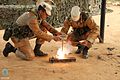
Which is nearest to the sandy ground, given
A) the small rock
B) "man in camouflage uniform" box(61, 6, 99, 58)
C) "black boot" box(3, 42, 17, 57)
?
the small rock

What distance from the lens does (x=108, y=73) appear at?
5941mm

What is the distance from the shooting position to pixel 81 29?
720 cm

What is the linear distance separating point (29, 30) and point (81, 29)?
1155 millimetres

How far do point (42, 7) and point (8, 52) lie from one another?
120cm

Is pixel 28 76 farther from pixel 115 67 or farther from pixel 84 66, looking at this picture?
pixel 115 67

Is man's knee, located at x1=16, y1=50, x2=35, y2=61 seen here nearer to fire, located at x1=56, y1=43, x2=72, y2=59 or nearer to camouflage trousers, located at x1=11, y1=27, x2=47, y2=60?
camouflage trousers, located at x1=11, y1=27, x2=47, y2=60

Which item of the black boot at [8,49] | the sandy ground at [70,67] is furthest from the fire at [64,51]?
the black boot at [8,49]

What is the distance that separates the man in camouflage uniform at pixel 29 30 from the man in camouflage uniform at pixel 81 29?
0.44 m

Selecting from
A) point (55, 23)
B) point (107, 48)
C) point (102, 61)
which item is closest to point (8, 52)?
point (102, 61)

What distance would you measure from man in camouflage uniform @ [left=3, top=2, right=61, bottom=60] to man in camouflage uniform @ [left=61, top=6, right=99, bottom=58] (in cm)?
44

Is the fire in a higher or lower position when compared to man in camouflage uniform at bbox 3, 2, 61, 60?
lower

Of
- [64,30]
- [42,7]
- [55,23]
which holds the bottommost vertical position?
[55,23]

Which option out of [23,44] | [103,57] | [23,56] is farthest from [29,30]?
[103,57]

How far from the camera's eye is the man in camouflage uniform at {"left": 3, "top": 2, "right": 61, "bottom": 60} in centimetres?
645
